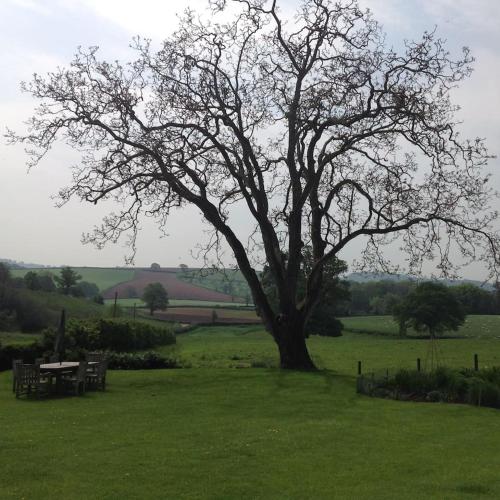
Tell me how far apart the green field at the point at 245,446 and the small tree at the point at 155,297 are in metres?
66.3

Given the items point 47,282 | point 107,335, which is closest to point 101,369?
point 107,335

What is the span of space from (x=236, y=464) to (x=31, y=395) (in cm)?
1017

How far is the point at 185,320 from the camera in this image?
7281cm

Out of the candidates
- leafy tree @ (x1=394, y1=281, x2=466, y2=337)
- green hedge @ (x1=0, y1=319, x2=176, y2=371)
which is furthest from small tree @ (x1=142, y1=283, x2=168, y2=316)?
green hedge @ (x1=0, y1=319, x2=176, y2=371)

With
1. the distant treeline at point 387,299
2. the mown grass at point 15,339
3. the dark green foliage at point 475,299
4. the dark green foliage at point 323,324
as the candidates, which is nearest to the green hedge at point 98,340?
the mown grass at point 15,339

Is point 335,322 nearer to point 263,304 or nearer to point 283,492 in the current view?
point 263,304

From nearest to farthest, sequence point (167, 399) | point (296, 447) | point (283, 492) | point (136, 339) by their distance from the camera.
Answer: point (283, 492) → point (296, 447) → point (167, 399) → point (136, 339)

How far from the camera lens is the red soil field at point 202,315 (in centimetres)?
7369

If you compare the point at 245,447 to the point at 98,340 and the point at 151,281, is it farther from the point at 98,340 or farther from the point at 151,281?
the point at 151,281

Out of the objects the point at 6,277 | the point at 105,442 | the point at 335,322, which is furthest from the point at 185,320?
the point at 105,442

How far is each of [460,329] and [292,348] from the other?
57930 mm

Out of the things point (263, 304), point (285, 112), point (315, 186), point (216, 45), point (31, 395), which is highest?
point (216, 45)

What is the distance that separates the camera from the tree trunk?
25.0m

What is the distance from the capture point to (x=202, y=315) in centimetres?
7638
